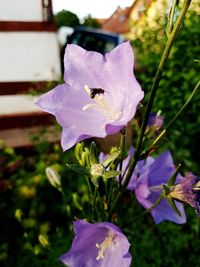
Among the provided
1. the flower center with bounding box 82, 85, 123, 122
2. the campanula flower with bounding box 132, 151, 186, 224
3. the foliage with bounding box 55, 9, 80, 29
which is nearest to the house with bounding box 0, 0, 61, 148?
the campanula flower with bounding box 132, 151, 186, 224

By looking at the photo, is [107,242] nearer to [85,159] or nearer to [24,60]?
[85,159]

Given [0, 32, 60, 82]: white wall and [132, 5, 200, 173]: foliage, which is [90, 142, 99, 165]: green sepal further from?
[0, 32, 60, 82]: white wall

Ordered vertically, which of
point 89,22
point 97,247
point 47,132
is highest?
point 97,247

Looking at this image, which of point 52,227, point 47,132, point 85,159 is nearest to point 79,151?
point 85,159

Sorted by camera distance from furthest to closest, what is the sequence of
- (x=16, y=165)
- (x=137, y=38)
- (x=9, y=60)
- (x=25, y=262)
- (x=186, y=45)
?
(x=9, y=60), (x=137, y=38), (x=186, y=45), (x=16, y=165), (x=25, y=262)

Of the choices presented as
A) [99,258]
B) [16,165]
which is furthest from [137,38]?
[99,258]

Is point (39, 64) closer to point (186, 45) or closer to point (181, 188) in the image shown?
point (186, 45)
